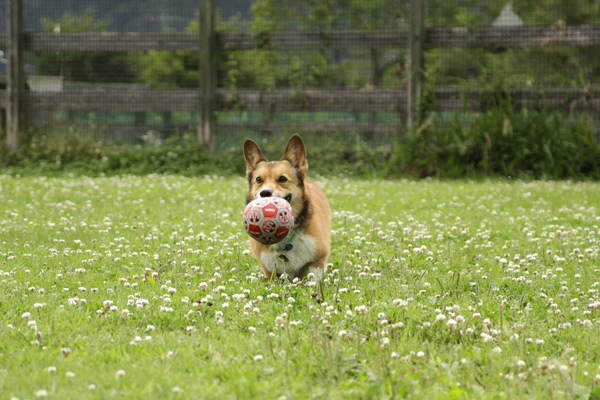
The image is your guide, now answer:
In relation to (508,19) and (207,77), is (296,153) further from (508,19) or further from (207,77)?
(508,19)

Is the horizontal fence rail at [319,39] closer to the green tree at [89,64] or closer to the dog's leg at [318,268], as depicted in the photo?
the green tree at [89,64]

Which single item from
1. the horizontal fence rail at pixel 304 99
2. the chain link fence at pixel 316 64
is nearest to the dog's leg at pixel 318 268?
the chain link fence at pixel 316 64

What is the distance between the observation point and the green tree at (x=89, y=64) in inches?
529

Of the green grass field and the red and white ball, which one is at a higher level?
the red and white ball

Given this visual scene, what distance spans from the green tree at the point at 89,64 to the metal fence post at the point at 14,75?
0.47 m

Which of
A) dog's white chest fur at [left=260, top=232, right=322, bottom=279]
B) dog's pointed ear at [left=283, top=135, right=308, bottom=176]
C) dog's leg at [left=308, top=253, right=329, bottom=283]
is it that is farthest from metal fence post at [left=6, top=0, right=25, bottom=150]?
dog's leg at [left=308, top=253, right=329, bottom=283]

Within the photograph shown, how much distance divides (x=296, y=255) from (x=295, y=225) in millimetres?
222

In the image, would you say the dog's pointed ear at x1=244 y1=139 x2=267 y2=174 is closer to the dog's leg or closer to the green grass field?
the green grass field

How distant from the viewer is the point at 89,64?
1346 centimetres

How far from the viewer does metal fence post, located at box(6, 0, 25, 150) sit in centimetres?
1299

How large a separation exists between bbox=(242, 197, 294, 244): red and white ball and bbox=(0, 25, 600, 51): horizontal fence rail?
9.13 metres

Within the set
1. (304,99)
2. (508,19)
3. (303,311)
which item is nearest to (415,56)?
(508,19)

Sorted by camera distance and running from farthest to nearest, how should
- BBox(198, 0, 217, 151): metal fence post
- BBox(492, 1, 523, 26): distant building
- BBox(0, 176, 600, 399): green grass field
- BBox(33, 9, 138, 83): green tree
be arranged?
1. BBox(33, 9, 138, 83): green tree
2. BBox(198, 0, 217, 151): metal fence post
3. BBox(492, 1, 523, 26): distant building
4. BBox(0, 176, 600, 399): green grass field

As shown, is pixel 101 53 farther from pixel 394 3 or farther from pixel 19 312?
pixel 19 312
